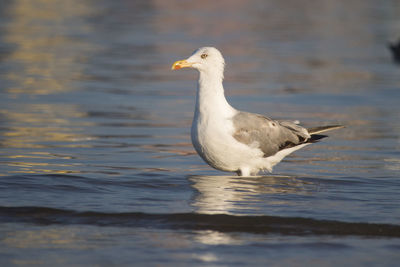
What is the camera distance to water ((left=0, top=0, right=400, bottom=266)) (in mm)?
7645

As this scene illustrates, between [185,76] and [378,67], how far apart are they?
6144 mm

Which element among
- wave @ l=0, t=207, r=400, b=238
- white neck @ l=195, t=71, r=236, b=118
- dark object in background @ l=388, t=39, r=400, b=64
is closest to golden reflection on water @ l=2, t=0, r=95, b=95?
white neck @ l=195, t=71, r=236, b=118

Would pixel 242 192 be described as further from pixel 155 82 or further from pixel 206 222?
pixel 155 82

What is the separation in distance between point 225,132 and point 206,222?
1.80m

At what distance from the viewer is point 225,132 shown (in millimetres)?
9961

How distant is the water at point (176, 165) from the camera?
25.1 ft

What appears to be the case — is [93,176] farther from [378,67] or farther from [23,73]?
[378,67]

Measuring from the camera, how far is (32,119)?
48.1 ft

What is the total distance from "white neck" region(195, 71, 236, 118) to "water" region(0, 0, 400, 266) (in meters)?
0.90

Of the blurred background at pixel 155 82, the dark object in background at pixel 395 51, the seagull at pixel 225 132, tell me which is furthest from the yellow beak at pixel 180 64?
the dark object in background at pixel 395 51

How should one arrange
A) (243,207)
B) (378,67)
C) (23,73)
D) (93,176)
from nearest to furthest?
(243,207) → (93,176) → (23,73) → (378,67)

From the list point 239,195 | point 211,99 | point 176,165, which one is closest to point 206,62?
point 211,99

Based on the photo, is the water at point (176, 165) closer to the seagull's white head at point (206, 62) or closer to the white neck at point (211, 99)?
the white neck at point (211, 99)

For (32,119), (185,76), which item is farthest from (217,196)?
(185,76)
